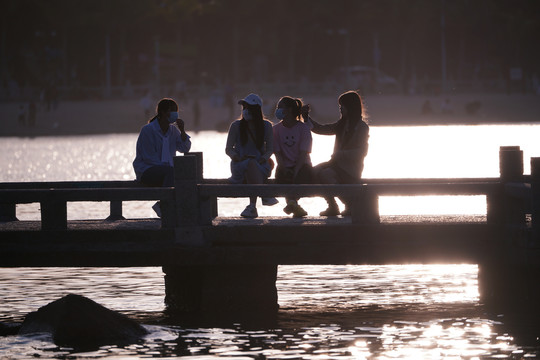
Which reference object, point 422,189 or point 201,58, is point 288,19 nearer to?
point 201,58

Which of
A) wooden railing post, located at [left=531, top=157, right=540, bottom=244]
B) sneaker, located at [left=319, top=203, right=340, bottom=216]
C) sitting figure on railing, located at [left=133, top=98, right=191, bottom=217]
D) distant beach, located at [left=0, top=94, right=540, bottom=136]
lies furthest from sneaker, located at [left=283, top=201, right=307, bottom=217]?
distant beach, located at [left=0, top=94, right=540, bottom=136]

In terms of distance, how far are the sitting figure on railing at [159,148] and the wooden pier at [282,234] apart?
37.6 inches

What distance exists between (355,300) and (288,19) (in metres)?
86.8

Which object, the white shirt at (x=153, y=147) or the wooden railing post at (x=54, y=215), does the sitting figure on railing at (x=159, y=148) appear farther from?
the wooden railing post at (x=54, y=215)

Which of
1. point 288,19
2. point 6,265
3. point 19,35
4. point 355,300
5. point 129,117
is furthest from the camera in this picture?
point 288,19

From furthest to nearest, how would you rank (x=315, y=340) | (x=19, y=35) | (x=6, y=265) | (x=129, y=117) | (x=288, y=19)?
(x=288, y=19) < (x=19, y=35) < (x=129, y=117) < (x=6, y=265) < (x=315, y=340)

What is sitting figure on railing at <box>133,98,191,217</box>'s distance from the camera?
581 inches

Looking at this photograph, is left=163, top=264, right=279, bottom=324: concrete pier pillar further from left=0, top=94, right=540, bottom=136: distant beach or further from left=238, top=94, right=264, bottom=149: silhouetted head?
left=0, top=94, right=540, bottom=136: distant beach

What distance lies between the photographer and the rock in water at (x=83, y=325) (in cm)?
1291

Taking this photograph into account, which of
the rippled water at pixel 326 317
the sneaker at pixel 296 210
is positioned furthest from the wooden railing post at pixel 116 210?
the sneaker at pixel 296 210

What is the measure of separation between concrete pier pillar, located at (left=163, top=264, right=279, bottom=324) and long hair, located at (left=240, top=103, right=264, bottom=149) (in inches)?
56.6

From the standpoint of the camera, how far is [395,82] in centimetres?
10394

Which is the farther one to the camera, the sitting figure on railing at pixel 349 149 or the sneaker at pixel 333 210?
the sneaker at pixel 333 210

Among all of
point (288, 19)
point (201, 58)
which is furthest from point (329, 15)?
point (201, 58)
